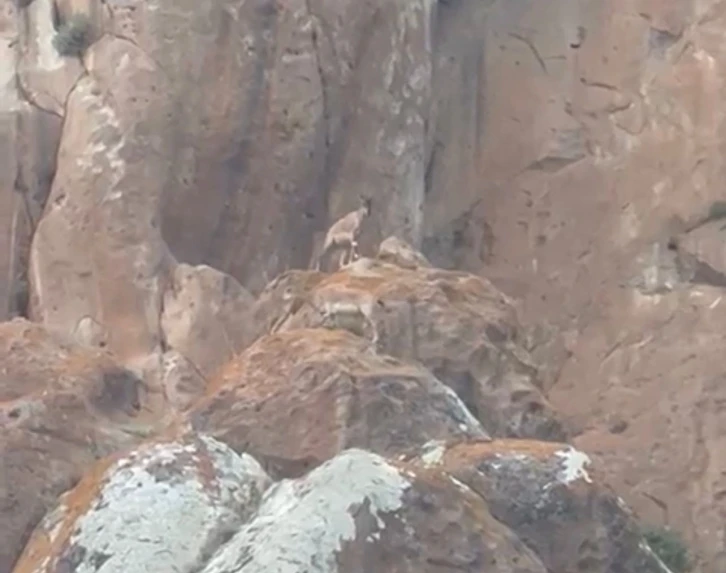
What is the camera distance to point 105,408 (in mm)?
9344

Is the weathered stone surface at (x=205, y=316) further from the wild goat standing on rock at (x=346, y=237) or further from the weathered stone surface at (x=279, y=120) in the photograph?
the wild goat standing on rock at (x=346, y=237)

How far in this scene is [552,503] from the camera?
7.79 meters

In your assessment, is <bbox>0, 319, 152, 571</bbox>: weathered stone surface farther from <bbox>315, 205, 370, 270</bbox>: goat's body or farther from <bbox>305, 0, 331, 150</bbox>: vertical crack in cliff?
<bbox>305, 0, 331, 150</bbox>: vertical crack in cliff

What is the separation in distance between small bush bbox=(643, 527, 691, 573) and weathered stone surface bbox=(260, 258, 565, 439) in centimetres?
438

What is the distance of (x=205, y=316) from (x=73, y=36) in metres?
2.53

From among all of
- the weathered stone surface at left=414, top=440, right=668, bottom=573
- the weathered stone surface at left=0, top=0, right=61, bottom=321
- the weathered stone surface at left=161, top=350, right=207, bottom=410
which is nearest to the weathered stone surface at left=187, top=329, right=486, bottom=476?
the weathered stone surface at left=414, top=440, right=668, bottom=573

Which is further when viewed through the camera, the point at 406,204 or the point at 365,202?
the point at 406,204

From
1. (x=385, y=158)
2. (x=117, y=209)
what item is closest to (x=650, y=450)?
(x=385, y=158)

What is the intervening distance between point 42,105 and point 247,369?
22.9 feet

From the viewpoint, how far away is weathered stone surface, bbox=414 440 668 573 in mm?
7750

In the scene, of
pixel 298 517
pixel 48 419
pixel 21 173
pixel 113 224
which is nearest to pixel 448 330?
pixel 48 419

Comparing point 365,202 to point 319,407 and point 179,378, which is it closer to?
point 179,378

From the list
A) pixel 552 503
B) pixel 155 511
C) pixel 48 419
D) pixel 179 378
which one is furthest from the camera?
pixel 179 378

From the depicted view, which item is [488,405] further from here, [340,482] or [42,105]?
[42,105]
